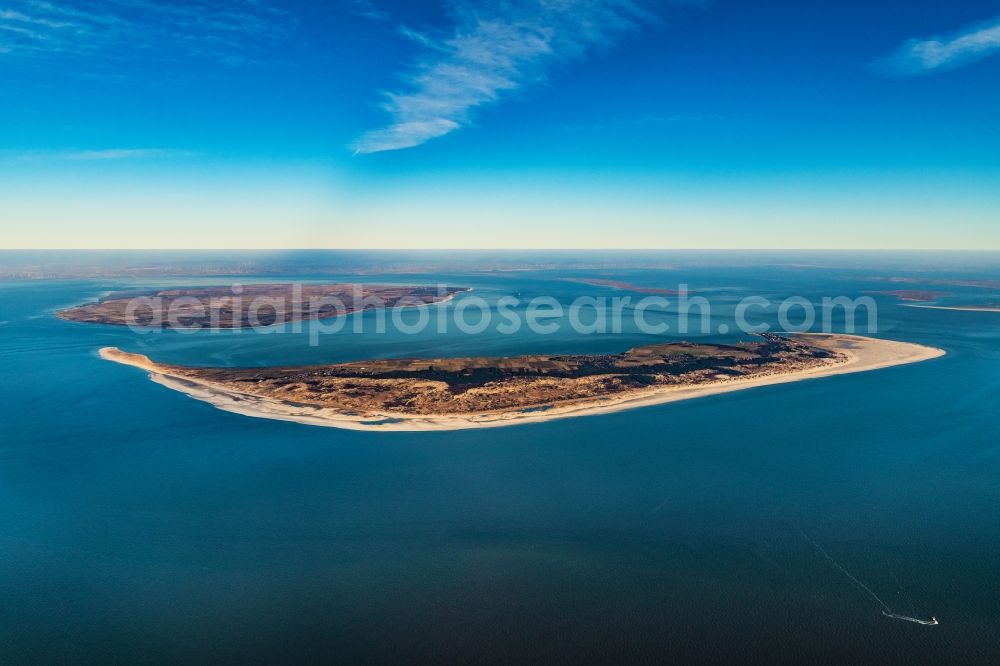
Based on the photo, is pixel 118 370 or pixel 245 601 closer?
pixel 245 601

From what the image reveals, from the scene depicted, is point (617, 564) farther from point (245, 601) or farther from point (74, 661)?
point (74, 661)

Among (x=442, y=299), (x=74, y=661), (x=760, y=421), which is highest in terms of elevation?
(x=442, y=299)

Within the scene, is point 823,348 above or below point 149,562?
above

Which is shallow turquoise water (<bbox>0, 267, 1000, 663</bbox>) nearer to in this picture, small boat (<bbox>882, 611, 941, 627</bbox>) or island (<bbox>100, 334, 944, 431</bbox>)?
small boat (<bbox>882, 611, 941, 627</bbox>)

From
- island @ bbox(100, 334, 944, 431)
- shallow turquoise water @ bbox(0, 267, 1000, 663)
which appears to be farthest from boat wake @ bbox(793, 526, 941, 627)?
island @ bbox(100, 334, 944, 431)

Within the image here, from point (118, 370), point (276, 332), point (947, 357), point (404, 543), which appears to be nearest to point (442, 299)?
point (276, 332)
